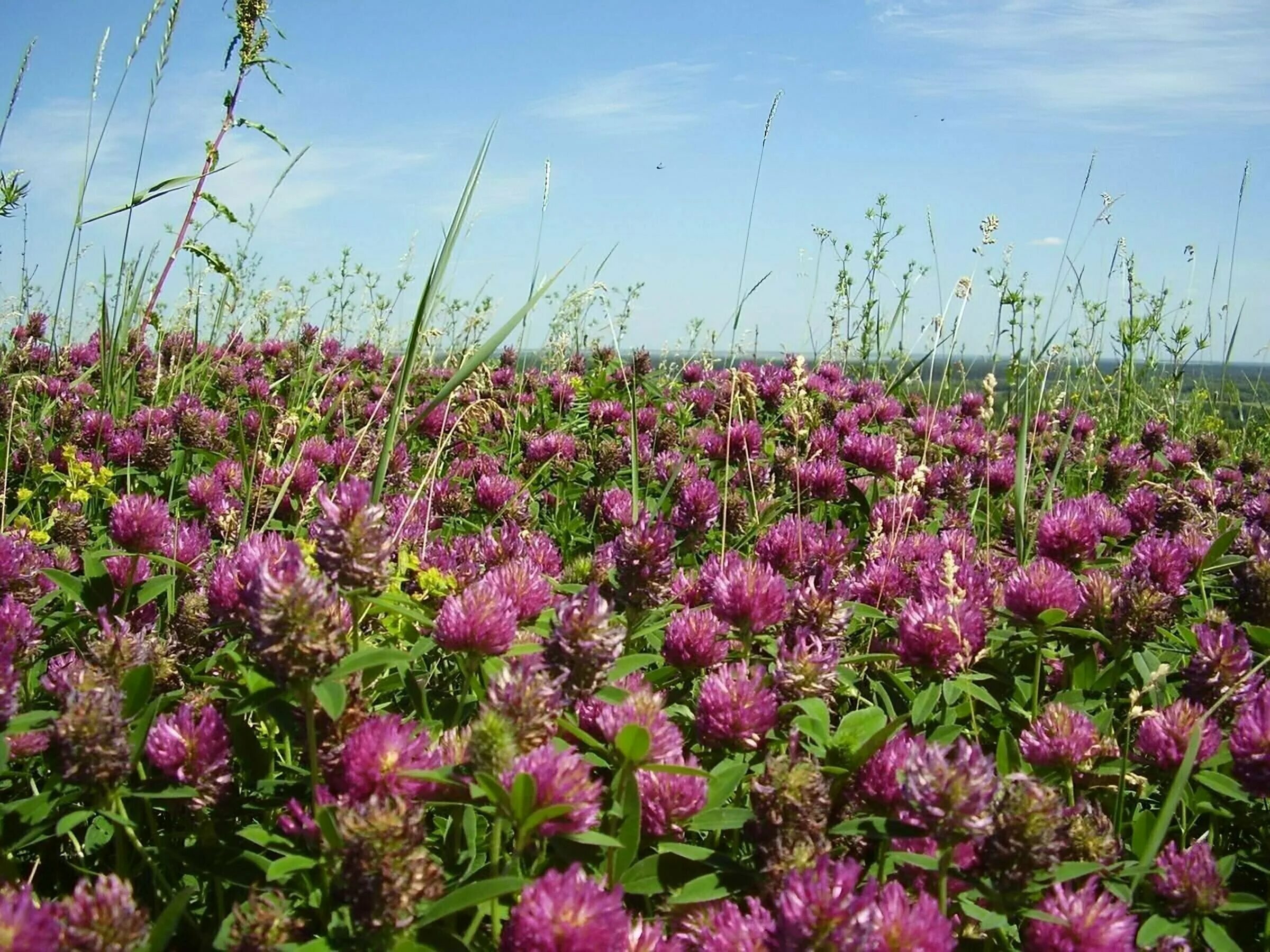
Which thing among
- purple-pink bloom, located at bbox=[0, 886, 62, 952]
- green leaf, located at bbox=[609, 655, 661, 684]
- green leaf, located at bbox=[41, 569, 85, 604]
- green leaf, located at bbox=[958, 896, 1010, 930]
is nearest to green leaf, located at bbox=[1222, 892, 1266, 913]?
green leaf, located at bbox=[958, 896, 1010, 930]

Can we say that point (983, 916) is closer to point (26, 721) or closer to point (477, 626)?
point (477, 626)

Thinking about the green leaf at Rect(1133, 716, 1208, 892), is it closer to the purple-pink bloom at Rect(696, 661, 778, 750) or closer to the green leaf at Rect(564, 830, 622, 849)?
the purple-pink bloom at Rect(696, 661, 778, 750)

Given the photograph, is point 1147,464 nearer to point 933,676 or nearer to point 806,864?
point 933,676

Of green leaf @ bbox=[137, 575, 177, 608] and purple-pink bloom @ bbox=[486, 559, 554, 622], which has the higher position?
purple-pink bloom @ bbox=[486, 559, 554, 622]

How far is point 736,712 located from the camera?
1731mm

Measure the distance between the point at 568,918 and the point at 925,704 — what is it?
100 cm

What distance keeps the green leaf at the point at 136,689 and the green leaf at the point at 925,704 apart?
4.25ft

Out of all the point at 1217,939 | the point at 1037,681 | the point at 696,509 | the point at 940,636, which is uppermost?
the point at 696,509

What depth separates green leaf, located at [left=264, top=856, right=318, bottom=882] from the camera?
1325mm

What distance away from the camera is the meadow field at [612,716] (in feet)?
4.38

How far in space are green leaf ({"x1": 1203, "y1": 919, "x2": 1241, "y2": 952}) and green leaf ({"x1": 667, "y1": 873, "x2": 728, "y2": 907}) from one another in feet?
2.34

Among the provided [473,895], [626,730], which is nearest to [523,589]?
[626,730]

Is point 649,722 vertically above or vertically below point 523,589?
below

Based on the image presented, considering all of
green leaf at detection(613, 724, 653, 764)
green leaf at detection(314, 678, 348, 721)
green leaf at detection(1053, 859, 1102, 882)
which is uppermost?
green leaf at detection(314, 678, 348, 721)
